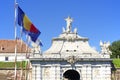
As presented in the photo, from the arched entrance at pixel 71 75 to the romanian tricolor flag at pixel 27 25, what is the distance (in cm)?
2204

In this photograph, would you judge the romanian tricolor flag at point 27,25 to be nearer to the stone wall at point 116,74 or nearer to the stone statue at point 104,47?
the stone statue at point 104,47

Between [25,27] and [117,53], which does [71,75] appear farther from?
[25,27]

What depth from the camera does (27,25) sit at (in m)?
34.8

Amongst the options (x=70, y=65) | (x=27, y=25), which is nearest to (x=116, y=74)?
(x=70, y=65)

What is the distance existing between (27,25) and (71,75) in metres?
26.9

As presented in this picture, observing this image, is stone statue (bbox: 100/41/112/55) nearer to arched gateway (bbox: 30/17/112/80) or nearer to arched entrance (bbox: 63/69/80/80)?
arched gateway (bbox: 30/17/112/80)

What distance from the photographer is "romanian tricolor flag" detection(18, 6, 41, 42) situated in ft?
110

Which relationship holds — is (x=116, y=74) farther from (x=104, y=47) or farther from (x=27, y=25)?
(x=27, y=25)

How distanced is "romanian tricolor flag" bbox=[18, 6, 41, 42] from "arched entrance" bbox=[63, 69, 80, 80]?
72.3 feet

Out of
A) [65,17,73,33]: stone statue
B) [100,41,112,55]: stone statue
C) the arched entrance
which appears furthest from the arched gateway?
[65,17,73,33]: stone statue

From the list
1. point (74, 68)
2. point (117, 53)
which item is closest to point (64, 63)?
point (74, 68)

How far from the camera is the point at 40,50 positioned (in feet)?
186

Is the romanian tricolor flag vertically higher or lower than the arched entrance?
higher

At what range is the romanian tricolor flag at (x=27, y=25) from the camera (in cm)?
3362
